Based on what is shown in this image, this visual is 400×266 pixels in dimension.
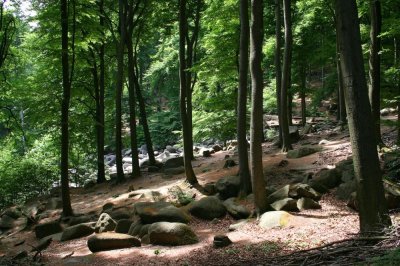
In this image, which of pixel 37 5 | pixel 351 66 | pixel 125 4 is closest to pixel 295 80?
pixel 125 4

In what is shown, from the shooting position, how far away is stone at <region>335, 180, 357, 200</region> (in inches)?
404

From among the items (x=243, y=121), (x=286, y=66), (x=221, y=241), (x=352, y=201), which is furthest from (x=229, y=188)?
(x=286, y=66)

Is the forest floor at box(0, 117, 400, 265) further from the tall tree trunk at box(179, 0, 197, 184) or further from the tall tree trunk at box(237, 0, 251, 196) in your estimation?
the tall tree trunk at box(237, 0, 251, 196)

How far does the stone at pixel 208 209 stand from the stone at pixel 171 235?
2091 millimetres

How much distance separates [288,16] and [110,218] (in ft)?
33.9

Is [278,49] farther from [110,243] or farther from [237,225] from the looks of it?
[110,243]

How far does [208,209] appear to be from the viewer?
11289 mm

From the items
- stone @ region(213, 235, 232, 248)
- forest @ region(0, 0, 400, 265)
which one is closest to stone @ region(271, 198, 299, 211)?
forest @ region(0, 0, 400, 265)

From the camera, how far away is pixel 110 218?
11.6m

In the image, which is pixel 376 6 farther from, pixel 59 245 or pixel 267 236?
pixel 59 245

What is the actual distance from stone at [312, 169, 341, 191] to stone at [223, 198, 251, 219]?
228cm

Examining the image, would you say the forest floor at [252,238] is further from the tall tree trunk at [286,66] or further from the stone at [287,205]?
the tall tree trunk at [286,66]

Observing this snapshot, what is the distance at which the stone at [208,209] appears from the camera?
1119cm

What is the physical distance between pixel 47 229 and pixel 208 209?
5.37m
